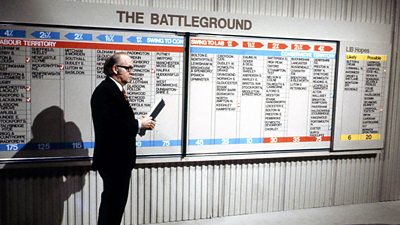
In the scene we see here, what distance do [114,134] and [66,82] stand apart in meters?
0.80

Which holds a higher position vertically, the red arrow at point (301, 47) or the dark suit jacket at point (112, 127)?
the red arrow at point (301, 47)

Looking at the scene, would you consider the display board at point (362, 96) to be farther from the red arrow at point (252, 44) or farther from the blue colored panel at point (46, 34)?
the blue colored panel at point (46, 34)

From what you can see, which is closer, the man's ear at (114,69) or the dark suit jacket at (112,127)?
the dark suit jacket at (112,127)

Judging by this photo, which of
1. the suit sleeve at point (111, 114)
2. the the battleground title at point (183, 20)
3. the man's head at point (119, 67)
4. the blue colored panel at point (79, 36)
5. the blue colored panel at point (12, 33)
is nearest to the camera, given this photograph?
the suit sleeve at point (111, 114)

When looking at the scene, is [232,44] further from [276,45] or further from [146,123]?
[146,123]

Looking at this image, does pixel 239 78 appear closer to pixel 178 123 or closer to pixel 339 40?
pixel 178 123

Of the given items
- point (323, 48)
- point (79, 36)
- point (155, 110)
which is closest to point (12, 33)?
point (79, 36)

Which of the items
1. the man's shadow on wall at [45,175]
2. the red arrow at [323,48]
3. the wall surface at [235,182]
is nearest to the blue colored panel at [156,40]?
the wall surface at [235,182]

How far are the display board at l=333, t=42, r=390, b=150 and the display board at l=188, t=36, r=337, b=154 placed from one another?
0.12 metres

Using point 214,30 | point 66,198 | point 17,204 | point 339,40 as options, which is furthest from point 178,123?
point 339,40

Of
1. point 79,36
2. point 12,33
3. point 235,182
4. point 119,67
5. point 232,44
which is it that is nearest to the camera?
point 119,67

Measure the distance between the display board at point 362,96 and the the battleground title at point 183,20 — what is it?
117cm

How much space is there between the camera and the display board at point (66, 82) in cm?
333

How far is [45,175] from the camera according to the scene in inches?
140
